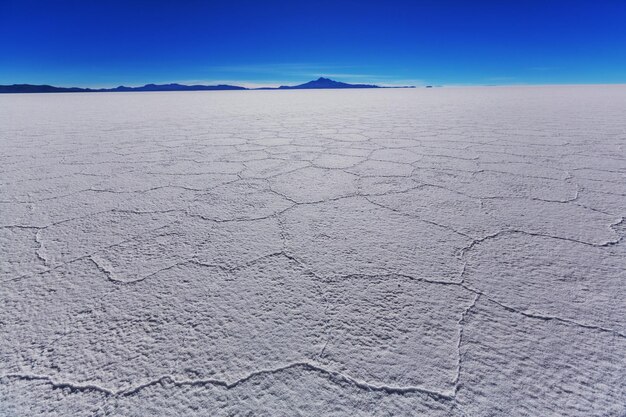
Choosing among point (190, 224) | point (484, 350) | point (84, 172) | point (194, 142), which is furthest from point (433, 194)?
point (194, 142)

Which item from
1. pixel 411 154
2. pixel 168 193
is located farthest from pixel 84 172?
pixel 411 154

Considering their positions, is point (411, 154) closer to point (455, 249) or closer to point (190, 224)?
point (455, 249)

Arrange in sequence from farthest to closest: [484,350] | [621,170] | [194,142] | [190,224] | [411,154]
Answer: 1. [194,142]
2. [411,154]
3. [621,170]
4. [190,224]
5. [484,350]

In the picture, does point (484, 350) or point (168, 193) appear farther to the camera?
point (168, 193)

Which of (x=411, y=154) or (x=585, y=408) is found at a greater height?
(x=411, y=154)

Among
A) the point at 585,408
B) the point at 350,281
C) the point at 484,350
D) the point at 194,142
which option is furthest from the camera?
the point at 194,142

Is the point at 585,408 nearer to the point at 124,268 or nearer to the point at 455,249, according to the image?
the point at 455,249
